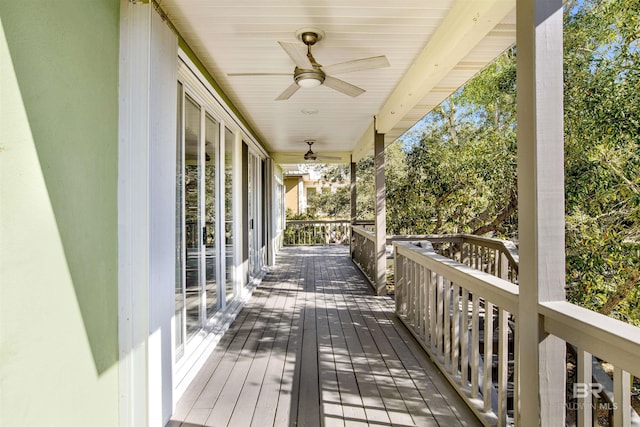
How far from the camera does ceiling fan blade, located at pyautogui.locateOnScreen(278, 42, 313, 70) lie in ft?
7.87

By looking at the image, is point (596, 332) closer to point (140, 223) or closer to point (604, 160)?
point (140, 223)

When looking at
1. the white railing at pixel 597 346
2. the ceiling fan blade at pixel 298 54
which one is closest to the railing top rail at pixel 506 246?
the white railing at pixel 597 346

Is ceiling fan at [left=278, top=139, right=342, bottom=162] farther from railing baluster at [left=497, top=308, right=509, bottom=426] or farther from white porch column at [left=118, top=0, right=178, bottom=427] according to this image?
railing baluster at [left=497, top=308, right=509, bottom=426]

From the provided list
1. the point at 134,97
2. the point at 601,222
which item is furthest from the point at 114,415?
the point at 601,222

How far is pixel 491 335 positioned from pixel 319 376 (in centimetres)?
124

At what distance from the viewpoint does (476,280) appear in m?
2.18

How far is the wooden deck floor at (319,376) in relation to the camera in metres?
2.15

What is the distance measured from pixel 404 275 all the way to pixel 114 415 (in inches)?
113

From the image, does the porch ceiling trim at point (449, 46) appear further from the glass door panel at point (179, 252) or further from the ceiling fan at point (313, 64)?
the glass door panel at point (179, 252)

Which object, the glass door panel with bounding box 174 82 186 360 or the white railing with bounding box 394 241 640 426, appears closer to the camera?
the white railing with bounding box 394 241 640 426

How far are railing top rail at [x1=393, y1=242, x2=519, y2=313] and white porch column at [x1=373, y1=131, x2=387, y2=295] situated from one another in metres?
1.78

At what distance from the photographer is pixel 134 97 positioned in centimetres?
188

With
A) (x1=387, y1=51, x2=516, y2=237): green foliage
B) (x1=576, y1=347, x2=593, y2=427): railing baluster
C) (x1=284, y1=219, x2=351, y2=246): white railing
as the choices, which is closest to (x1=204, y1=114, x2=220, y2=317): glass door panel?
(x1=576, y1=347, x2=593, y2=427): railing baluster

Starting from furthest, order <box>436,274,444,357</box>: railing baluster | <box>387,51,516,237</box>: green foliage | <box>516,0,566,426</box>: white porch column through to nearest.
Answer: <box>387,51,516,237</box>: green foliage → <box>436,274,444,357</box>: railing baluster → <box>516,0,566,426</box>: white porch column
